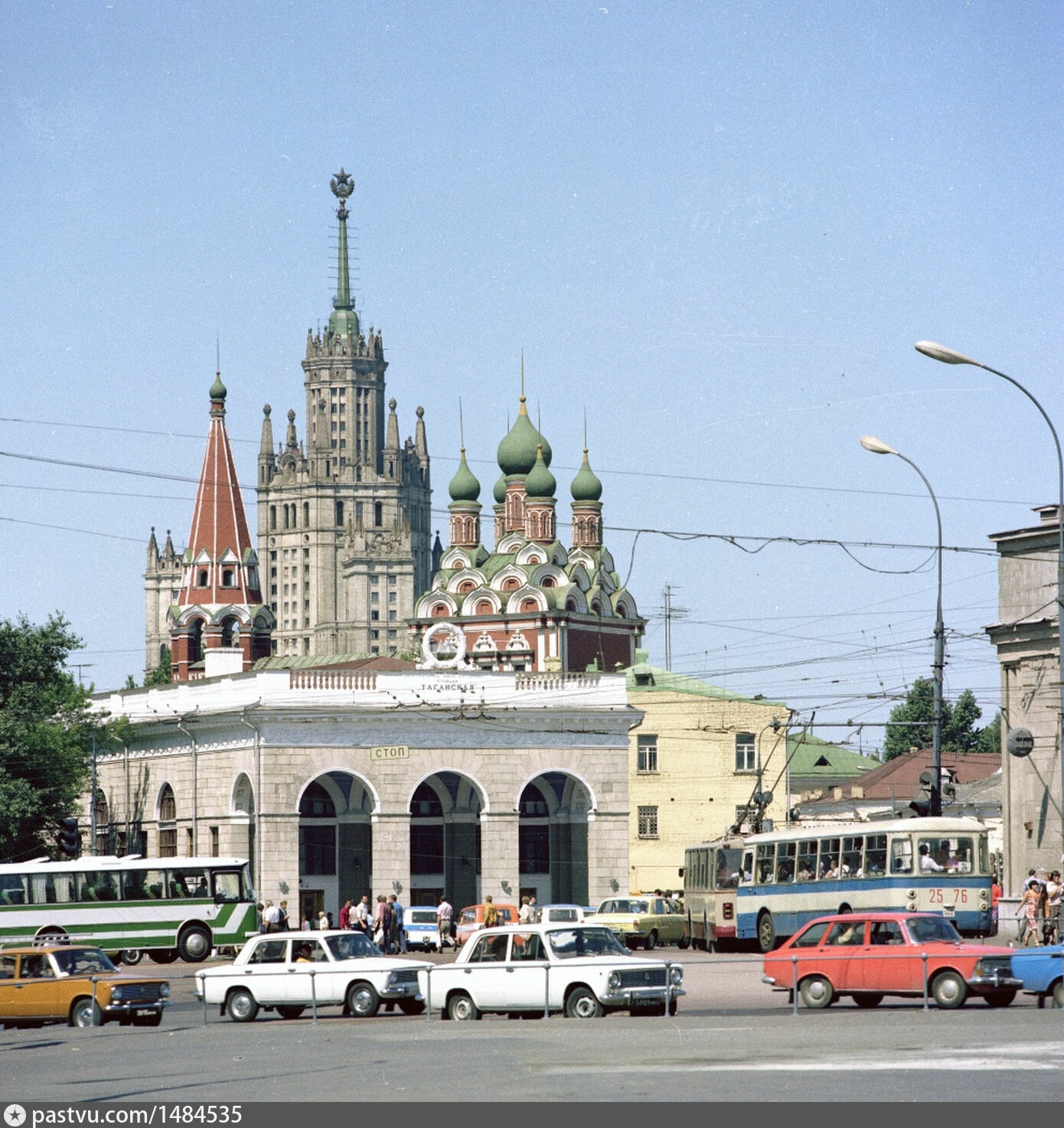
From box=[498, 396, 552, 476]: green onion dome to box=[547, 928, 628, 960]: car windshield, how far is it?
114755 mm

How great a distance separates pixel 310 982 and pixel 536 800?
164 feet

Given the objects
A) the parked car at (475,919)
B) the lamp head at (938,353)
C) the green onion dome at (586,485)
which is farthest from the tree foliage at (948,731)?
the lamp head at (938,353)

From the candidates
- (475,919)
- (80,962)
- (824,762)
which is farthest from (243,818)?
(824,762)

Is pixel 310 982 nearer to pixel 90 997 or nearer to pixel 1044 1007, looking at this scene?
pixel 90 997

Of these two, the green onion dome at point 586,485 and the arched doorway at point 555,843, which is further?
the green onion dome at point 586,485

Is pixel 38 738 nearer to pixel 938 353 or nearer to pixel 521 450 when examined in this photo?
→ pixel 938 353

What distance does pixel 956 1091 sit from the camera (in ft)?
55.7

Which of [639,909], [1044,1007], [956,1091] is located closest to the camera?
[956,1091]

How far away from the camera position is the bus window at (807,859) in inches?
1683

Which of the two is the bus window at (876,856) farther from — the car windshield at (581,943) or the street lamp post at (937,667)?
the car windshield at (581,943)

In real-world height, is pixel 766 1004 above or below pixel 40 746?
below

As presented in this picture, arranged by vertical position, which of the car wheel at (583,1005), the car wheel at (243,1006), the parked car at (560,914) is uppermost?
the parked car at (560,914)
